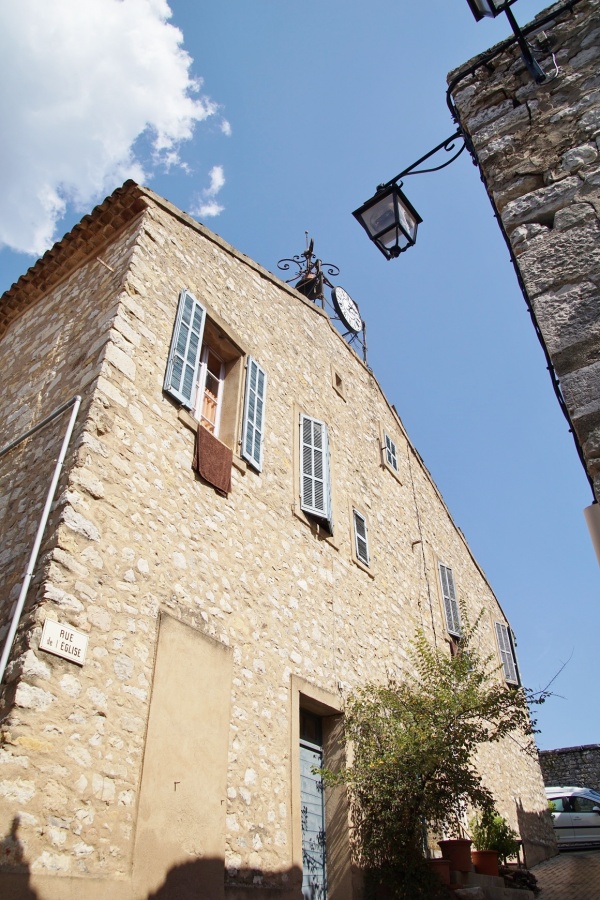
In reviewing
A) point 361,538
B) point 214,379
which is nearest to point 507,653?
point 361,538

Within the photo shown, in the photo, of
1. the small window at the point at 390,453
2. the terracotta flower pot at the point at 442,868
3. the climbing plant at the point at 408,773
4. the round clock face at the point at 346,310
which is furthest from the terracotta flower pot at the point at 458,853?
the round clock face at the point at 346,310

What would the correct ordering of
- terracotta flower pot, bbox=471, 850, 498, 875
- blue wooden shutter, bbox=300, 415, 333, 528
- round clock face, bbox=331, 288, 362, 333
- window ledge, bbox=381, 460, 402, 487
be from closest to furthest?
terracotta flower pot, bbox=471, 850, 498, 875 → blue wooden shutter, bbox=300, 415, 333, 528 → window ledge, bbox=381, 460, 402, 487 → round clock face, bbox=331, 288, 362, 333

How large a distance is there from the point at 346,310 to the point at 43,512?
947 cm

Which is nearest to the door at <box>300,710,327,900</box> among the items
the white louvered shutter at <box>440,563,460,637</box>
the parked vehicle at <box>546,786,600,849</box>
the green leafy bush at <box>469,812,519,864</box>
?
the green leafy bush at <box>469,812,519,864</box>

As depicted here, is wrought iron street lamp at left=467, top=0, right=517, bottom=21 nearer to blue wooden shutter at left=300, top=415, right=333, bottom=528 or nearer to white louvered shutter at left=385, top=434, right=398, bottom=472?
blue wooden shutter at left=300, top=415, right=333, bottom=528

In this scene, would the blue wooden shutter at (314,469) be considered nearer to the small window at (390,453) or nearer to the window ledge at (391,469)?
the window ledge at (391,469)

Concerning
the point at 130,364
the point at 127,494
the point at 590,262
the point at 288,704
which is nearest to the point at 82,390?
the point at 130,364

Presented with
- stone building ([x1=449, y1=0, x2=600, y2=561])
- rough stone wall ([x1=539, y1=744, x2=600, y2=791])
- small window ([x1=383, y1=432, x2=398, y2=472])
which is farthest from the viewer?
rough stone wall ([x1=539, y1=744, x2=600, y2=791])

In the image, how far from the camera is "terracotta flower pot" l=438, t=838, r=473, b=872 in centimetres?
721

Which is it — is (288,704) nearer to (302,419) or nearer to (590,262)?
(302,419)

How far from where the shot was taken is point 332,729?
705 cm

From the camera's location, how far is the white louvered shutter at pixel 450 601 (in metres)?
11.4

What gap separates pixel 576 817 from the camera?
44.6 ft

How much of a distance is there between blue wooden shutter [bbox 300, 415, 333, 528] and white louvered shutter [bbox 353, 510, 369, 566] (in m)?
0.95
